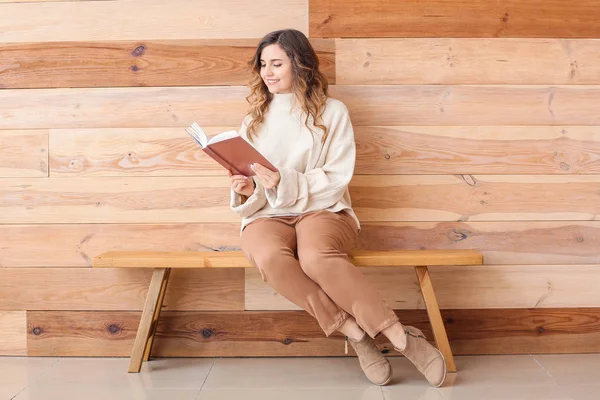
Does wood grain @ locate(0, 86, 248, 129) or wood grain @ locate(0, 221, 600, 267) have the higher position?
wood grain @ locate(0, 86, 248, 129)

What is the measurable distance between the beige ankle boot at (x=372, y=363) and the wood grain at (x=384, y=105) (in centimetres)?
81

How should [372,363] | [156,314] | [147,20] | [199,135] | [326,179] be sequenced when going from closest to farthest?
1. [199,135]
2. [372,363]
3. [326,179]
4. [156,314]
5. [147,20]

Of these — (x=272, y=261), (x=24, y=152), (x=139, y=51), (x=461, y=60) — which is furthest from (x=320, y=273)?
(x=24, y=152)

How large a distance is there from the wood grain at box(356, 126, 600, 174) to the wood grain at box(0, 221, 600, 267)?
20 centimetres

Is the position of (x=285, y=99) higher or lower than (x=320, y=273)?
higher

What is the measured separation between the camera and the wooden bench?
7.32 ft

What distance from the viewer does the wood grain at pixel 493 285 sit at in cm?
251

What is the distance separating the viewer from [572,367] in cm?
235

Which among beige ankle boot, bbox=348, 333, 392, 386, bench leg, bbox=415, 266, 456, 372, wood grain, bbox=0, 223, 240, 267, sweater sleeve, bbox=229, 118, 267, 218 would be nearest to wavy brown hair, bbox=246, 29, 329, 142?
sweater sleeve, bbox=229, 118, 267, 218

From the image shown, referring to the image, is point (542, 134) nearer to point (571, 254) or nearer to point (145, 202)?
point (571, 254)

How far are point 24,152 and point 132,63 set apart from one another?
529 millimetres

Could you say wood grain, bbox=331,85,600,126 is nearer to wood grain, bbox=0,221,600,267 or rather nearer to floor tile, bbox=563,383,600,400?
wood grain, bbox=0,221,600,267

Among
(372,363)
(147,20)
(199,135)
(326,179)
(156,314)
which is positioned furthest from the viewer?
(147,20)

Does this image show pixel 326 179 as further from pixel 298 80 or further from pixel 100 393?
pixel 100 393
